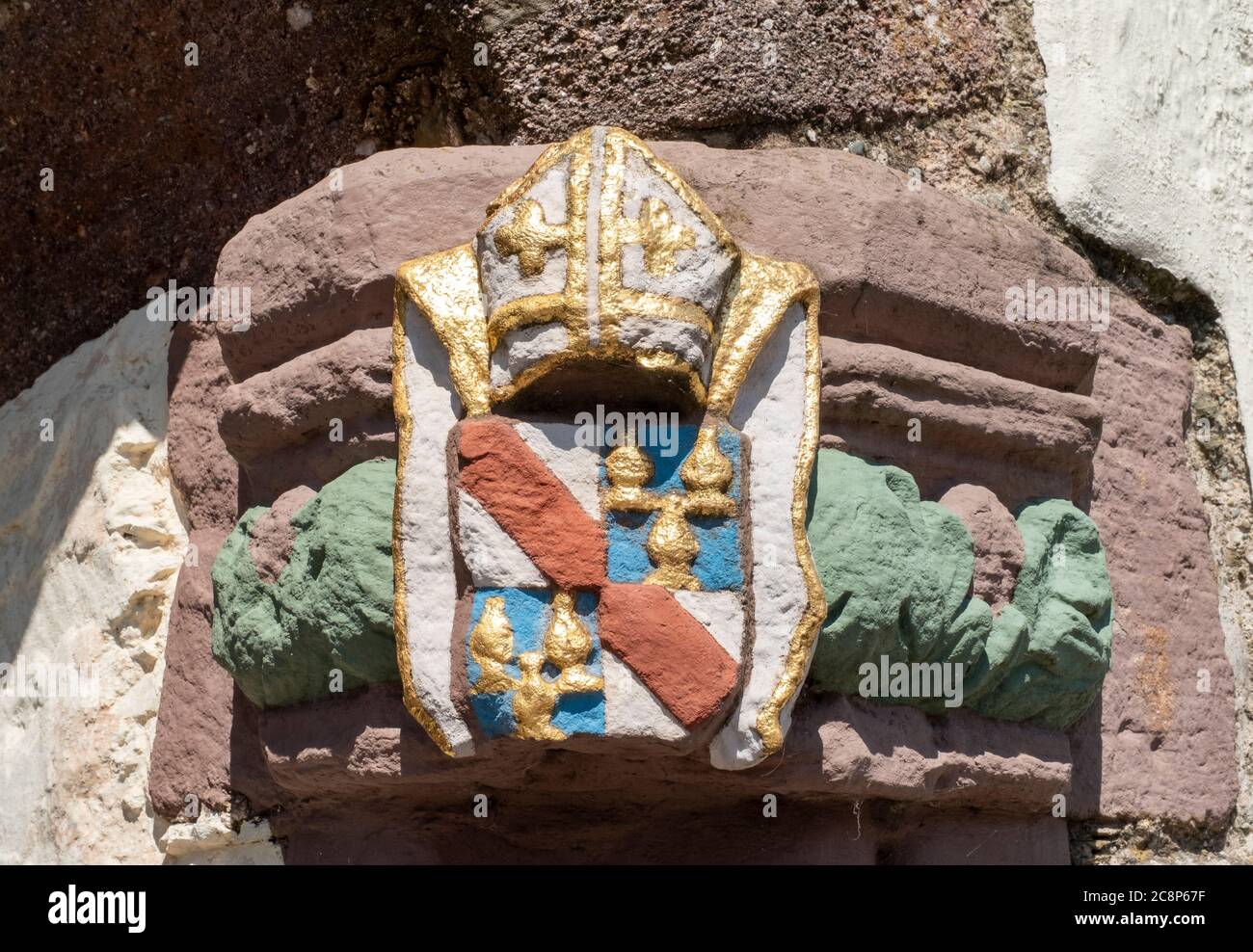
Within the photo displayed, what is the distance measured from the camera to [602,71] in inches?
82.2

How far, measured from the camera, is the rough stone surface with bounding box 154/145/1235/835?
190 centimetres

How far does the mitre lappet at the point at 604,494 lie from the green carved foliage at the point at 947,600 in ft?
0.30

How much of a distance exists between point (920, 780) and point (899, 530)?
25 cm

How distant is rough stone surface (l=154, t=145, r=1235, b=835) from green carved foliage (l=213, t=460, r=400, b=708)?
0.18 feet

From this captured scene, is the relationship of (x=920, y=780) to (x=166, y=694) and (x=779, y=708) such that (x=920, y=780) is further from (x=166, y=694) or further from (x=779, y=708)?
(x=166, y=694)

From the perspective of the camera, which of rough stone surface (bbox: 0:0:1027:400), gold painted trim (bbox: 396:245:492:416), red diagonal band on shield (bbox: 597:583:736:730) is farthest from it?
rough stone surface (bbox: 0:0:1027:400)

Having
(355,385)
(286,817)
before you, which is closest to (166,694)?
(286,817)

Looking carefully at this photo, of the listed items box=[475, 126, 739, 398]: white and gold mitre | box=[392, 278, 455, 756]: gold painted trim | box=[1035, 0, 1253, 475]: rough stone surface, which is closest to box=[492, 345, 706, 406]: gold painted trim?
box=[475, 126, 739, 398]: white and gold mitre

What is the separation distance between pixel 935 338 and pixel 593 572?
521mm

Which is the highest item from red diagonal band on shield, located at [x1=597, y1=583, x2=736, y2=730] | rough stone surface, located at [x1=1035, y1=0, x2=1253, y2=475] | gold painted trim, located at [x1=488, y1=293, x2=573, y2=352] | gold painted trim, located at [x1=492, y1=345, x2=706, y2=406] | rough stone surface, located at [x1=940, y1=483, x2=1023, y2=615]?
rough stone surface, located at [x1=1035, y1=0, x2=1253, y2=475]

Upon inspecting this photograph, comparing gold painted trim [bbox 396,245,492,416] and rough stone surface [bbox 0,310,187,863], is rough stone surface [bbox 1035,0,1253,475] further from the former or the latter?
rough stone surface [bbox 0,310,187,863]

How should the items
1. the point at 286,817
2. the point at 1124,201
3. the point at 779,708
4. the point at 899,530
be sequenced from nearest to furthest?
the point at 779,708, the point at 899,530, the point at 286,817, the point at 1124,201

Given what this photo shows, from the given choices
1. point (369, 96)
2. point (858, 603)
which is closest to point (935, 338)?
point (858, 603)

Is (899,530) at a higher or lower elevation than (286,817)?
higher
